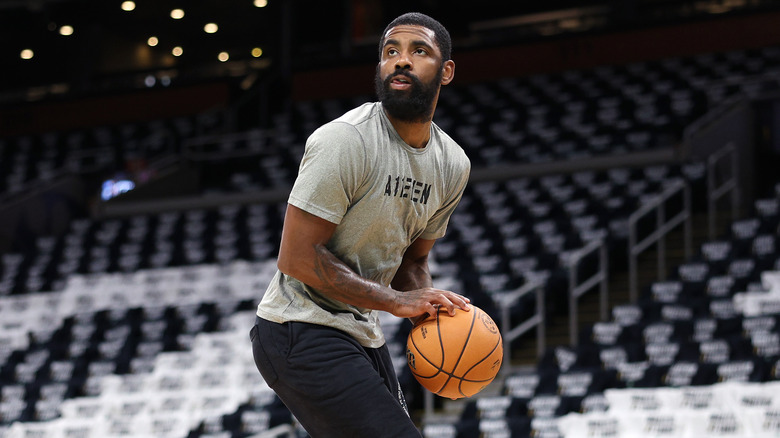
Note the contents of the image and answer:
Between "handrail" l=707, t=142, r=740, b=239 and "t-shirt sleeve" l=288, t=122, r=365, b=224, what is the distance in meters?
9.12

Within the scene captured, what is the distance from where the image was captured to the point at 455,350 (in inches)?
102

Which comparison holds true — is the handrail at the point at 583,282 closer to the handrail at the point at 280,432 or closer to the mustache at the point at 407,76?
the handrail at the point at 280,432

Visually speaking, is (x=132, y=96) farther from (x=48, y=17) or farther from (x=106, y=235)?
(x=106, y=235)

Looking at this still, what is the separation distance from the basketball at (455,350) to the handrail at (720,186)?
8817 mm

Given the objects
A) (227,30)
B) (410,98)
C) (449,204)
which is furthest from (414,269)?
(227,30)

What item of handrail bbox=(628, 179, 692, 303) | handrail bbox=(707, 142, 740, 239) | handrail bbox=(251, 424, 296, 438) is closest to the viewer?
handrail bbox=(251, 424, 296, 438)

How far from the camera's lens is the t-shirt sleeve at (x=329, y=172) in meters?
2.41

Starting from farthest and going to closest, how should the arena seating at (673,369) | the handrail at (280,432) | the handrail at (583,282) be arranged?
the handrail at (583,282) < the arena seating at (673,369) < the handrail at (280,432)

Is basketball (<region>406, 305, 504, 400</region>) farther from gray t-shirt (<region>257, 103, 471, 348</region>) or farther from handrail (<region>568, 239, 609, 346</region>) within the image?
handrail (<region>568, 239, 609, 346</region>)

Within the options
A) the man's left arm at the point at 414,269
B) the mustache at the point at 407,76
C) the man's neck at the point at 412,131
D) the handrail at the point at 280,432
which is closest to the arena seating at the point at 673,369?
the handrail at the point at 280,432

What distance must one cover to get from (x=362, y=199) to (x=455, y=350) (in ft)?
1.44

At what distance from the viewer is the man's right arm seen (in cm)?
246

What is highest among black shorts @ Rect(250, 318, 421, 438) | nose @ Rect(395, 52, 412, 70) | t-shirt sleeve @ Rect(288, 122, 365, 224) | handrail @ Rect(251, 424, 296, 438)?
nose @ Rect(395, 52, 412, 70)

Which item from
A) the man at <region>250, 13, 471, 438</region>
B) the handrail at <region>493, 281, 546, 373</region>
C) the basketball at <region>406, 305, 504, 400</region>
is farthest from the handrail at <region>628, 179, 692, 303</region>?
the man at <region>250, 13, 471, 438</region>
